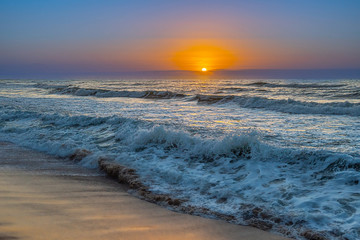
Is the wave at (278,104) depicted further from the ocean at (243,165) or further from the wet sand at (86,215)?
the wet sand at (86,215)

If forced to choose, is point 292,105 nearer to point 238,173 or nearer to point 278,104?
point 278,104

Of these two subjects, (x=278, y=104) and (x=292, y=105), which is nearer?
(x=292, y=105)

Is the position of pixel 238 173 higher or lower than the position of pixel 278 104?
lower

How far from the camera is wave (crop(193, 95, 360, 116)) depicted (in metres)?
15.5

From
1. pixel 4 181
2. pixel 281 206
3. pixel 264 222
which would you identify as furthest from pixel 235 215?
pixel 4 181

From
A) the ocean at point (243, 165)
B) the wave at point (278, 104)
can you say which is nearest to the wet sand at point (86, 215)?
the ocean at point (243, 165)

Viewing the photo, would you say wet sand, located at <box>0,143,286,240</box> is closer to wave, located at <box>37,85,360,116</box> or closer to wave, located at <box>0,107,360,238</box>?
wave, located at <box>0,107,360,238</box>

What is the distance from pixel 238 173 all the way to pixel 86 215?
119 inches

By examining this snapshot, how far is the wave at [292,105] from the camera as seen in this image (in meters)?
15.5

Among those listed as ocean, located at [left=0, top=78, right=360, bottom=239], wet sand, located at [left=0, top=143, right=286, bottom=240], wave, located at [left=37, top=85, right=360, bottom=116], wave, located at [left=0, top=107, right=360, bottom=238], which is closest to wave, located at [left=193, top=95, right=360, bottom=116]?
wave, located at [left=37, top=85, right=360, bottom=116]

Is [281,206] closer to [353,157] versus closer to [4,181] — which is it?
[353,157]

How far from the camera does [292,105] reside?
17.6 metres

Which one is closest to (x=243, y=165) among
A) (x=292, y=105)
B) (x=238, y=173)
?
(x=238, y=173)

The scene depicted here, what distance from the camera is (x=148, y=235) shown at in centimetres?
326
